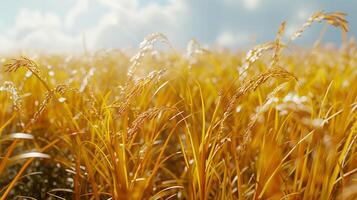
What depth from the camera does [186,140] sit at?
1562mm

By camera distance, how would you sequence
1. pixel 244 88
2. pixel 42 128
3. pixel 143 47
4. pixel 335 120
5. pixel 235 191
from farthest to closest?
pixel 42 128, pixel 335 120, pixel 235 191, pixel 143 47, pixel 244 88

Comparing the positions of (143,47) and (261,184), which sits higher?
(143,47)

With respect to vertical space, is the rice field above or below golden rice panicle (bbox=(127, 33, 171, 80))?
below

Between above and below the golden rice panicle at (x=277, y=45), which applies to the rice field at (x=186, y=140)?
below

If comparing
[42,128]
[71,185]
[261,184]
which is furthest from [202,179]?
[42,128]

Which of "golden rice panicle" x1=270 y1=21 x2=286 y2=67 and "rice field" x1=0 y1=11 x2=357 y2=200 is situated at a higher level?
"golden rice panicle" x1=270 y1=21 x2=286 y2=67

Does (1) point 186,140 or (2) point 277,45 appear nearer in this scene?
(2) point 277,45

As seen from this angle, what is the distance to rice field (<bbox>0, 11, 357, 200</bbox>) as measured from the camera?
1126mm

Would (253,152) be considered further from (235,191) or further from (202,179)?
(202,179)

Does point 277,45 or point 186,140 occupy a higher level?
point 277,45

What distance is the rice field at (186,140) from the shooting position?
1126mm

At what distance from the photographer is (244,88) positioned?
3.59 ft

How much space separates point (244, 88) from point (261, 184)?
224mm

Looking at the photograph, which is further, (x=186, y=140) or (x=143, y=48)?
(x=186, y=140)
